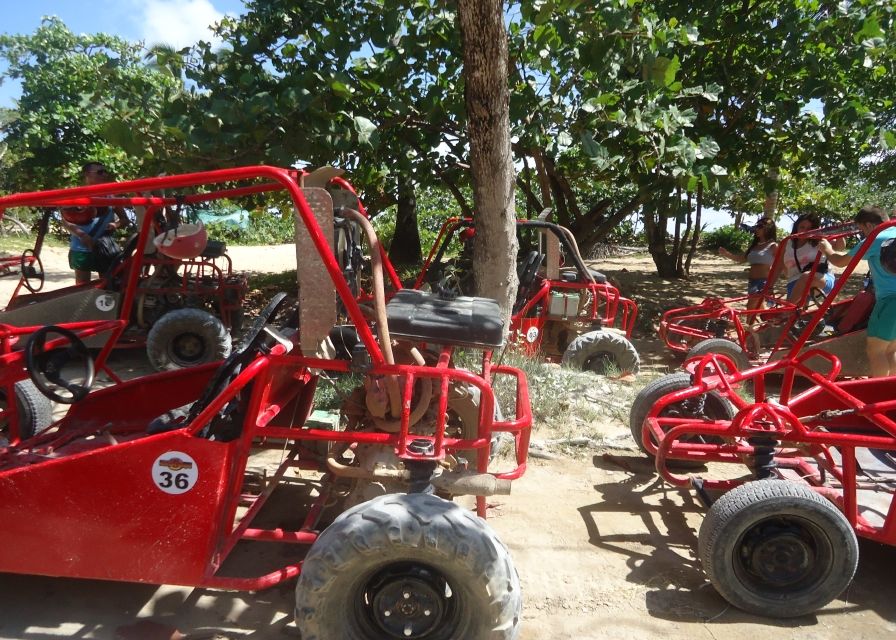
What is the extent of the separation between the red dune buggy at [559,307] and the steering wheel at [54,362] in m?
3.64

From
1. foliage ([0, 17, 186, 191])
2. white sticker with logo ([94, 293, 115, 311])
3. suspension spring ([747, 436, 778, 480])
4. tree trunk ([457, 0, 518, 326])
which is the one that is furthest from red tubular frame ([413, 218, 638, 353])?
foliage ([0, 17, 186, 191])

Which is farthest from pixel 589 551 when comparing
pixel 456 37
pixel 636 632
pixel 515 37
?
pixel 515 37

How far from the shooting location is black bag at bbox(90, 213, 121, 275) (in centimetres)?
658

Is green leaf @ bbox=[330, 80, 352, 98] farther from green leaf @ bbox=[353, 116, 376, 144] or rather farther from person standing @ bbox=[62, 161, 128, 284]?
person standing @ bbox=[62, 161, 128, 284]

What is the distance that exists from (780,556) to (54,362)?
133 inches

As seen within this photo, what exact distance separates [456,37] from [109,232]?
4.11 meters

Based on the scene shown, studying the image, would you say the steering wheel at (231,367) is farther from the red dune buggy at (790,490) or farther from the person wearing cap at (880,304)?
the person wearing cap at (880,304)

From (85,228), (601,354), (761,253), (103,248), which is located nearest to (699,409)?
(601,354)

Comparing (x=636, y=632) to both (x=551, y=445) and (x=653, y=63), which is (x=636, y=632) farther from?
(x=653, y=63)

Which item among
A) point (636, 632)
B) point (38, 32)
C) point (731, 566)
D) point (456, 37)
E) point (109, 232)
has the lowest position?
point (636, 632)

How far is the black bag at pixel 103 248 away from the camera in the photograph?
6582 mm

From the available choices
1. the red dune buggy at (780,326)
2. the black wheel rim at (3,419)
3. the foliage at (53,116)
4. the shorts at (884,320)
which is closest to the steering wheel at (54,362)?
the black wheel rim at (3,419)

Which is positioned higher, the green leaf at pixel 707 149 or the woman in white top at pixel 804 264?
the green leaf at pixel 707 149

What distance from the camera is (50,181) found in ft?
49.0
